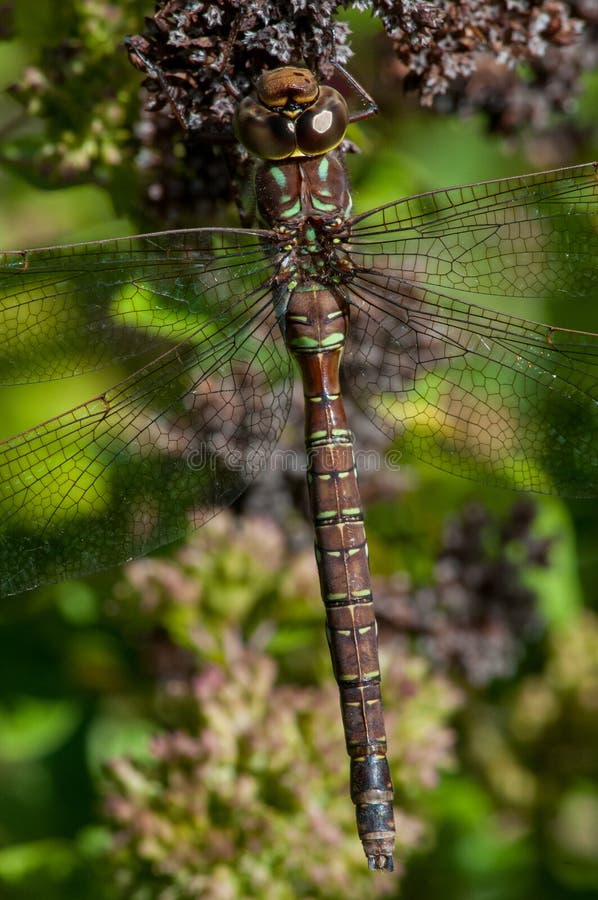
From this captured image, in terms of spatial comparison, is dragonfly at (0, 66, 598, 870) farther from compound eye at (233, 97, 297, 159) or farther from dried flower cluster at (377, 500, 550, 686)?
dried flower cluster at (377, 500, 550, 686)

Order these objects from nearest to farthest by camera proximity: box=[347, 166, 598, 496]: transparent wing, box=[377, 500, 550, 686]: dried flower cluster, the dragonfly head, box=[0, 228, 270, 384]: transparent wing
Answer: the dragonfly head, box=[0, 228, 270, 384]: transparent wing, box=[347, 166, 598, 496]: transparent wing, box=[377, 500, 550, 686]: dried flower cluster

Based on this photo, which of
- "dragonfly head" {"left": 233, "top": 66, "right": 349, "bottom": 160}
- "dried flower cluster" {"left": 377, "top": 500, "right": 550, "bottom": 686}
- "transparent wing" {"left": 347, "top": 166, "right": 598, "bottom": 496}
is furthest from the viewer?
"dried flower cluster" {"left": 377, "top": 500, "right": 550, "bottom": 686}

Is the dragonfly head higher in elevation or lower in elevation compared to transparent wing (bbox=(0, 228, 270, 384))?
higher

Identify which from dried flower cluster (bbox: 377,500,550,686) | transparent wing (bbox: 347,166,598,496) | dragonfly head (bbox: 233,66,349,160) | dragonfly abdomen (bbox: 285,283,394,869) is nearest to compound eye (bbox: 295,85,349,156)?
A: dragonfly head (bbox: 233,66,349,160)

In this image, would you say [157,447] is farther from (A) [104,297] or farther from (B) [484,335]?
(B) [484,335]

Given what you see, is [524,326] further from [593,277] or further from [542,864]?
[542,864]

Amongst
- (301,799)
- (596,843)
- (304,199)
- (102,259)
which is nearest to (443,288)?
(304,199)

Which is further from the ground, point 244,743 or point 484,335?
point 484,335

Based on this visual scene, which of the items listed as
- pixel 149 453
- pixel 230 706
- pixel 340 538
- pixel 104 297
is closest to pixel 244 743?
pixel 230 706
